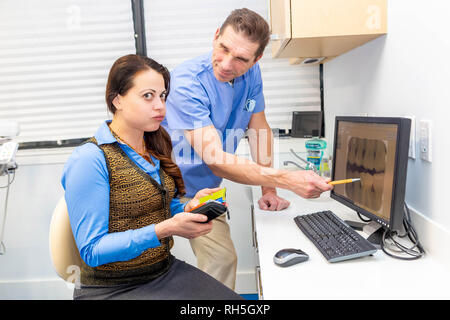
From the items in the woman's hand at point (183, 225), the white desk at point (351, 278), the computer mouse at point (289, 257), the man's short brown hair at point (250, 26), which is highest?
the man's short brown hair at point (250, 26)

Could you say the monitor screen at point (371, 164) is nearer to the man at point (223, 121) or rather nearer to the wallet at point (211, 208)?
the man at point (223, 121)

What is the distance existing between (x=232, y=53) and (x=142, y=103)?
454mm

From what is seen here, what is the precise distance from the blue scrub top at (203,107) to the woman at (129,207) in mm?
188

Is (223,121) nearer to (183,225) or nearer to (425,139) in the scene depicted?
(183,225)

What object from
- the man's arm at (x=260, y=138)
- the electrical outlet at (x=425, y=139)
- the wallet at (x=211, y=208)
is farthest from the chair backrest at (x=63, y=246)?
the electrical outlet at (x=425, y=139)

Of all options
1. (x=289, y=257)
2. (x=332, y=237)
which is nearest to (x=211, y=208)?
(x=289, y=257)

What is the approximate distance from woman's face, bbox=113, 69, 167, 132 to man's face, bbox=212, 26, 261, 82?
353 millimetres

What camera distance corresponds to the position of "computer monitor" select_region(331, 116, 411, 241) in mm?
1035

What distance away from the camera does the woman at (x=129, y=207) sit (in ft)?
3.43

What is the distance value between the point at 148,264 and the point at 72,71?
183 centimetres

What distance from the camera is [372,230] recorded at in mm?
1231

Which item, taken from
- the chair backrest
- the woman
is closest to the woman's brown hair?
the woman

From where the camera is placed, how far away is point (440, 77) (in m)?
1.00
